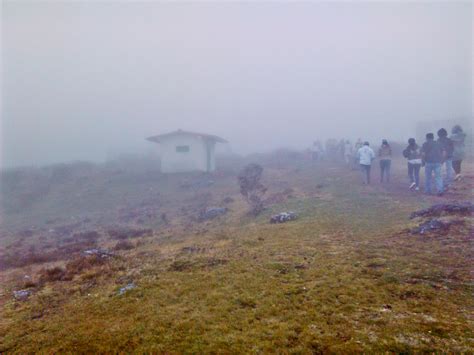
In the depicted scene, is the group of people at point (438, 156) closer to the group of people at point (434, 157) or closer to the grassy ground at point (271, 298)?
the group of people at point (434, 157)

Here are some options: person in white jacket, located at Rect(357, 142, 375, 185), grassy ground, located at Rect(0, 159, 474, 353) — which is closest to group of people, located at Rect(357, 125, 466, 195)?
person in white jacket, located at Rect(357, 142, 375, 185)

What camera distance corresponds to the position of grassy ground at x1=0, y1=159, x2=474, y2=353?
5047 mm

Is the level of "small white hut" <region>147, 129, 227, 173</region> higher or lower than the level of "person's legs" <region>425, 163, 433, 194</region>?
higher

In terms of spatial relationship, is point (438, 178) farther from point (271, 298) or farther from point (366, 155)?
point (271, 298)

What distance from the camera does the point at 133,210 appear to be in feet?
90.5

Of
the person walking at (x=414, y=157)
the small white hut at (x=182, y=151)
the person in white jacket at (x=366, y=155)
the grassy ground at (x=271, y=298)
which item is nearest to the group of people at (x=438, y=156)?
the person walking at (x=414, y=157)

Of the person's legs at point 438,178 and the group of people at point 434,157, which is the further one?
the person's legs at point 438,178

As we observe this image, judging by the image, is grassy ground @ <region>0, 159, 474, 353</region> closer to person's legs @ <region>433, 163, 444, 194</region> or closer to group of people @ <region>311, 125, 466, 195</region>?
person's legs @ <region>433, 163, 444, 194</region>

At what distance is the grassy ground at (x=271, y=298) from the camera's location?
5.05 metres

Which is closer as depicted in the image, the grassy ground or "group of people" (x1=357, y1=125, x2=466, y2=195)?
the grassy ground

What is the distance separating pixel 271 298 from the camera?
6.62m

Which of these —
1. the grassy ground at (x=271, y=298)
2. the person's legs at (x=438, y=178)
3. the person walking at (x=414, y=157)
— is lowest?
the grassy ground at (x=271, y=298)

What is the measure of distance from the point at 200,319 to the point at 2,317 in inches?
211

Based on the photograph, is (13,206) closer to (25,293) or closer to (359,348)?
(25,293)
